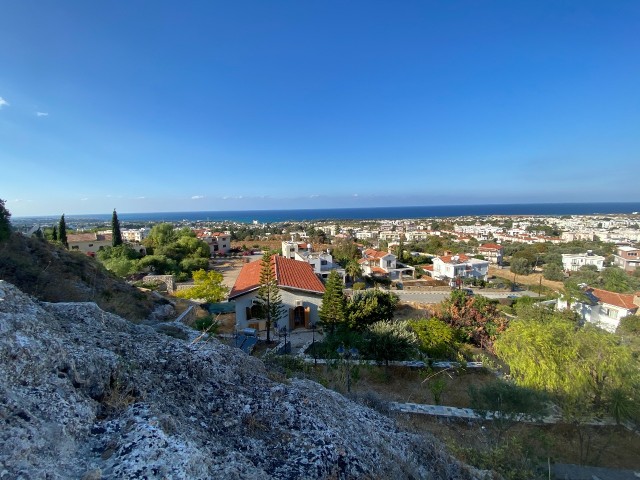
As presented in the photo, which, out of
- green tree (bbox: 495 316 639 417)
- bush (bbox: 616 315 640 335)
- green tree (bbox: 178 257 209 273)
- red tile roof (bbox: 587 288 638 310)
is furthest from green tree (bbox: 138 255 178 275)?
red tile roof (bbox: 587 288 638 310)

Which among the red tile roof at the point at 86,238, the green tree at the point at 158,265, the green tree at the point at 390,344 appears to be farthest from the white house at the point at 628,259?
the red tile roof at the point at 86,238

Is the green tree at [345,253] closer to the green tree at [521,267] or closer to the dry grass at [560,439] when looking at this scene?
the green tree at [521,267]

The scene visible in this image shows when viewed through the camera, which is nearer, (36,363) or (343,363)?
(36,363)

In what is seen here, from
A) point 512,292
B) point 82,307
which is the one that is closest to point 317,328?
point 82,307

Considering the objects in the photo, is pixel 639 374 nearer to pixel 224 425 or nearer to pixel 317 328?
pixel 224 425

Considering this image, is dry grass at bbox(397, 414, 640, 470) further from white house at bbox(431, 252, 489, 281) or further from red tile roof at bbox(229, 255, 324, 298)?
white house at bbox(431, 252, 489, 281)

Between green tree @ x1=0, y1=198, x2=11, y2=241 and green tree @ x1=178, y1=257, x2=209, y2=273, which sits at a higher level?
green tree @ x1=0, y1=198, x2=11, y2=241
